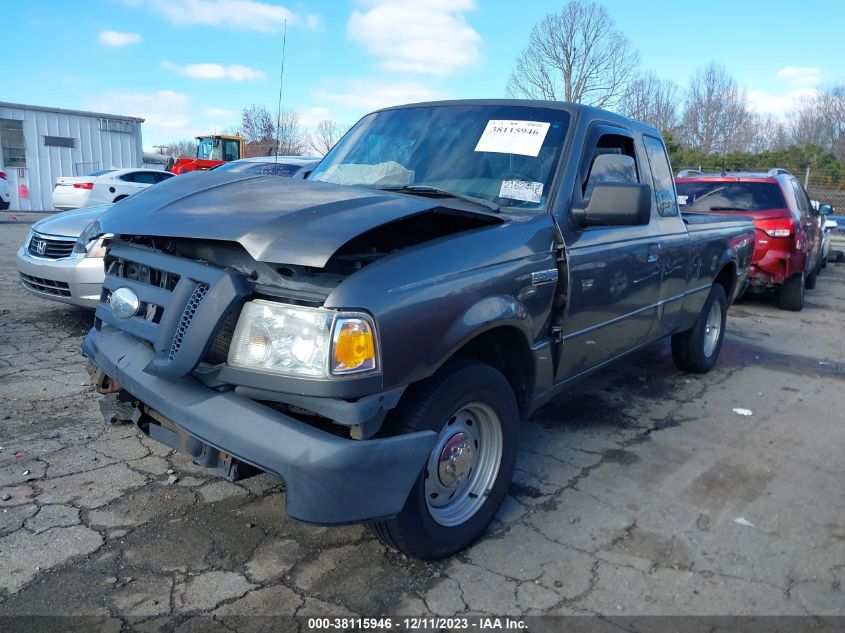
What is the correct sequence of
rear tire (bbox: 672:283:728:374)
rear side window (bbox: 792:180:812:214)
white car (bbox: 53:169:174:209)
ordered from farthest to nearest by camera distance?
1. white car (bbox: 53:169:174:209)
2. rear side window (bbox: 792:180:812:214)
3. rear tire (bbox: 672:283:728:374)

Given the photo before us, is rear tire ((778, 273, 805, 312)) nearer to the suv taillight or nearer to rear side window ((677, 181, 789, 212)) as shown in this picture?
the suv taillight

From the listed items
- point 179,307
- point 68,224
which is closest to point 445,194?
point 179,307

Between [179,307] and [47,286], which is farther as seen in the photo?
[47,286]

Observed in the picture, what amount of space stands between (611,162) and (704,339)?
2.42 m

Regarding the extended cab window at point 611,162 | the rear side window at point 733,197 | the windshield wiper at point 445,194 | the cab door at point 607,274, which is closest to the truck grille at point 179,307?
the windshield wiper at point 445,194

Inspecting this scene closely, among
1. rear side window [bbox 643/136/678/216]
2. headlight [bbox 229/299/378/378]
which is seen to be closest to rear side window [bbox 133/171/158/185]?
rear side window [bbox 643/136/678/216]

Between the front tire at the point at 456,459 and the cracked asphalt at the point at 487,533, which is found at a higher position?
the front tire at the point at 456,459

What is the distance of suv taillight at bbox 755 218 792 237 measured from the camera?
8.45 metres

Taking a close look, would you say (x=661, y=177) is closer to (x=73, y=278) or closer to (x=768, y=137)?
(x=73, y=278)

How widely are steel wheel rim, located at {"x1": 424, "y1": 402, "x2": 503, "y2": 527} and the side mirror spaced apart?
1144 millimetres

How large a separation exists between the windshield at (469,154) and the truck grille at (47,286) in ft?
9.21

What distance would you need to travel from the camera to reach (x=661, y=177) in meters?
4.63

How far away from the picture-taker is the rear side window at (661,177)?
4.52 meters

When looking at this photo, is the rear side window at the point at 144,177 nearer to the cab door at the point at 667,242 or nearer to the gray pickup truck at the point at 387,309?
the gray pickup truck at the point at 387,309
